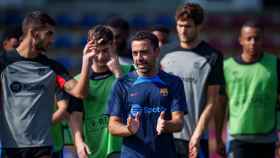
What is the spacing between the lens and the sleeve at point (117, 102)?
905 centimetres

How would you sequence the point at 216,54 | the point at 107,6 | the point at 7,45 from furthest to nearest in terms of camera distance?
1. the point at 107,6
2. the point at 7,45
3. the point at 216,54

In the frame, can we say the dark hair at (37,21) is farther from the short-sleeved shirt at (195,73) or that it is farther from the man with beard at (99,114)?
the short-sleeved shirt at (195,73)

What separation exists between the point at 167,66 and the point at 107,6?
56.5 feet

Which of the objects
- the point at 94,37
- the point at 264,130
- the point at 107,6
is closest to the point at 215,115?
the point at 264,130

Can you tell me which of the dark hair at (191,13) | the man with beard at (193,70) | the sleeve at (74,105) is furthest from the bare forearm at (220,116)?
the sleeve at (74,105)

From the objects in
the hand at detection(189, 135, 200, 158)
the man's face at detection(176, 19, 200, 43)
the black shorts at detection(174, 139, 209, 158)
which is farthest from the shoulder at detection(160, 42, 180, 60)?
the hand at detection(189, 135, 200, 158)

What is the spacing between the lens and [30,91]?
973 cm

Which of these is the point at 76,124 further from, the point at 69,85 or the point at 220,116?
the point at 220,116

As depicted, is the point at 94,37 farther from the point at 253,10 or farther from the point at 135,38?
the point at 253,10

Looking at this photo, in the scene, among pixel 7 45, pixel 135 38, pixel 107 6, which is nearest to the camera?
pixel 135 38

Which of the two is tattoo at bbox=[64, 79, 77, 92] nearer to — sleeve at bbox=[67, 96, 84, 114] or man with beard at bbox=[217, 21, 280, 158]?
sleeve at bbox=[67, 96, 84, 114]

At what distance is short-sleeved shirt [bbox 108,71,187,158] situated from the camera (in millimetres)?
8953

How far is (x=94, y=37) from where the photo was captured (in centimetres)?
992

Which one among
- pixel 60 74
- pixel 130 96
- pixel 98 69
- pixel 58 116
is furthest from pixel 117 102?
pixel 58 116
